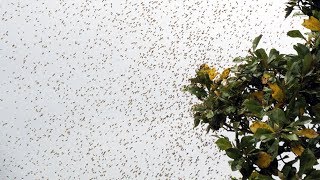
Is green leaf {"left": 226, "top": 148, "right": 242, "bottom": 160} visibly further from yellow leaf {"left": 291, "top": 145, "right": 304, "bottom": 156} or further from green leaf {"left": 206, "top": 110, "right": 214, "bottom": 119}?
green leaf {"left": 206, "top": 110, "right": 214, "bottom": 119}

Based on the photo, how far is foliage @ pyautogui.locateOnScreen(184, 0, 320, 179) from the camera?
1212 mm

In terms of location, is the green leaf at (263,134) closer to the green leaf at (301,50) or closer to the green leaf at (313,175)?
the green leaf at (313,175)

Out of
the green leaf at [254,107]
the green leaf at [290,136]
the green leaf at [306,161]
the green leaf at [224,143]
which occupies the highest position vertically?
the green leaf at [254,107]

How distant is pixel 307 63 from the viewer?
1306mm

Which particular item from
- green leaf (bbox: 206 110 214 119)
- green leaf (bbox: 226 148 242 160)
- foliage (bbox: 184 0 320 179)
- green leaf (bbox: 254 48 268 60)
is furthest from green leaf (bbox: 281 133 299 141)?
green leaf (bbox: 206 110 214 119)

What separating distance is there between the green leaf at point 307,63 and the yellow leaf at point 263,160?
12.2 inches

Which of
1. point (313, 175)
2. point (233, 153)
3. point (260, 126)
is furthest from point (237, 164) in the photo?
point (313, 175)

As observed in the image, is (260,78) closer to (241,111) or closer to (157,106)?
(241,111)

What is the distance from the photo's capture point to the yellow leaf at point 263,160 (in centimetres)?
131

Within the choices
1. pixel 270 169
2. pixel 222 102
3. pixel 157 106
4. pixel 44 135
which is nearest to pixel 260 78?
pixel 222 102

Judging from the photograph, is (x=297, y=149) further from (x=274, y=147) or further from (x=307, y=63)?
(x=307, y=63)

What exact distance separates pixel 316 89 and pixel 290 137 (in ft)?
1.04

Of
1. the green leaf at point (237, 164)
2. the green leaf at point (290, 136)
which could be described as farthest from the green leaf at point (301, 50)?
the green leaf at point (237, 164)

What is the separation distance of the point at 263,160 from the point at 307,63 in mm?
360
